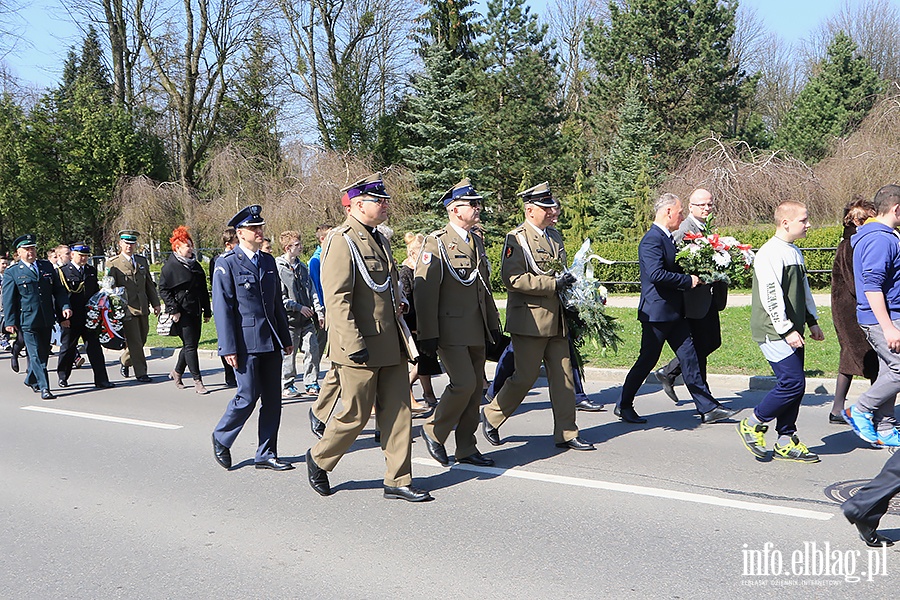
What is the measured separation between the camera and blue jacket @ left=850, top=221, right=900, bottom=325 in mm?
5695

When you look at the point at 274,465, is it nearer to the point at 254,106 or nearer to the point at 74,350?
the point at 74,350

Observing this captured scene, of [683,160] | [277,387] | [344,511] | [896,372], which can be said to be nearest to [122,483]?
[277,387]

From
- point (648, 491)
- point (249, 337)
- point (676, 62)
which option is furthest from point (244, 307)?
point (676, 62)

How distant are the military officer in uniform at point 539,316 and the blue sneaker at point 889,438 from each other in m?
2.23

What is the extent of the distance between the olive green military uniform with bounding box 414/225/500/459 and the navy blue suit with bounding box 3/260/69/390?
6771 mm

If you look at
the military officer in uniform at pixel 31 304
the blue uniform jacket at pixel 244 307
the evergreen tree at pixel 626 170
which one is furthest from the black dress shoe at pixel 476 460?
the evergreen tree at pixel 626 170

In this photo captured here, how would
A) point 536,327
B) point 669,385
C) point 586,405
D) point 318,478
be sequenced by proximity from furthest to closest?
point 669,385, point 586,405, point 536,327, point 318,478

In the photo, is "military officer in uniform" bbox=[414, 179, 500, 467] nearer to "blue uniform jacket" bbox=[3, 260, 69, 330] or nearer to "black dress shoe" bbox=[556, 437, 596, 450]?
"black dress shoe" bbox=[556, 437, 596, 450]

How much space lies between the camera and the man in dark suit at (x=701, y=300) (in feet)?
24.7

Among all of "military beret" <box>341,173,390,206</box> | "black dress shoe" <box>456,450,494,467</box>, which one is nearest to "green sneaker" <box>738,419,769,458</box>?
"black dress shoe" <box>456,450,494,467</box>

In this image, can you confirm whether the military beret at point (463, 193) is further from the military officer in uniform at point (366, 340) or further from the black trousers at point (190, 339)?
the black trousers at point (190, 339)

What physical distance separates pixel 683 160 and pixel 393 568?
27700 mm

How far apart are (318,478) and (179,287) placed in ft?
18.6

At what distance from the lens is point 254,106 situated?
40.4 metres
